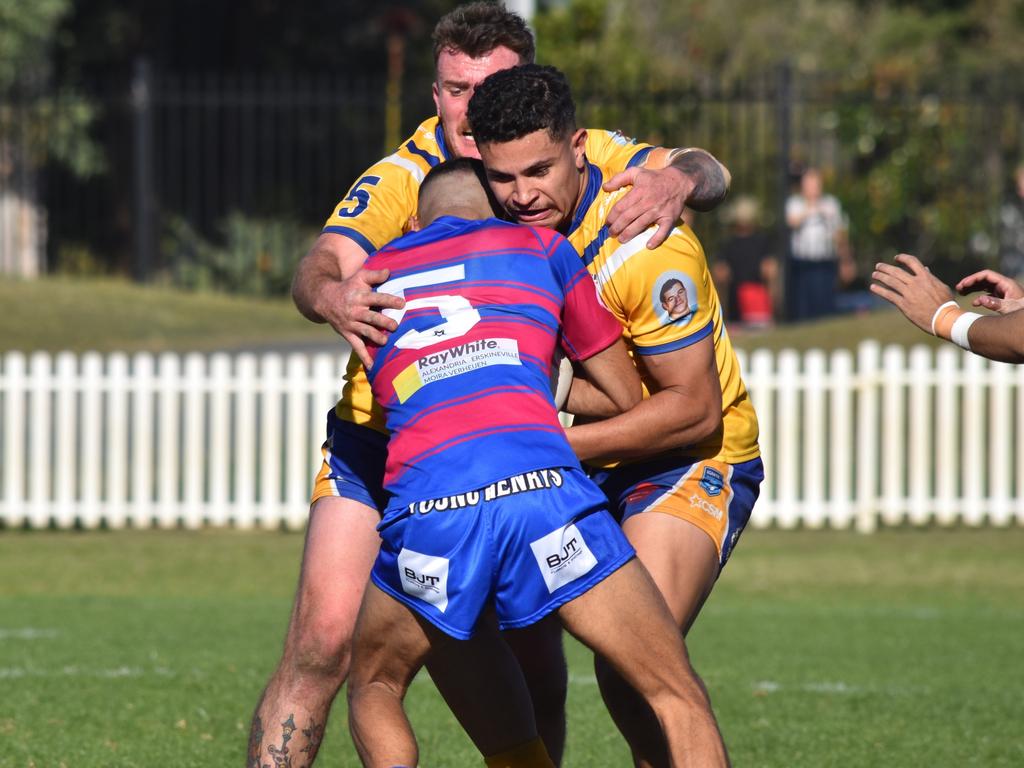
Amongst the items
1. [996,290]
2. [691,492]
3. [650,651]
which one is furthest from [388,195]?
[996,290]

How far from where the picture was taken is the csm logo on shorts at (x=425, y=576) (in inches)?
152

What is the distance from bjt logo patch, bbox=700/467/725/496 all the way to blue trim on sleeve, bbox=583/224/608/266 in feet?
2.32

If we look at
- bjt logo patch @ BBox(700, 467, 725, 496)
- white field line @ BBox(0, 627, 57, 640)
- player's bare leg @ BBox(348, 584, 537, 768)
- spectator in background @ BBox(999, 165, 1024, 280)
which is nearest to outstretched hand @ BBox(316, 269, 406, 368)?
player's bare leg @ BBox(348, 584, 537, 768)

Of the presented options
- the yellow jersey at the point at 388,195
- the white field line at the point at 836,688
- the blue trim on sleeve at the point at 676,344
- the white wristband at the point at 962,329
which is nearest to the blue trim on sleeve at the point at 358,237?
the yellow jersey at the point at 388,195

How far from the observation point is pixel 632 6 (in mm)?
36562

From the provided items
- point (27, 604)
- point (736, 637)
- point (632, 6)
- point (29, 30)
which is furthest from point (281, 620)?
point (632, 6)

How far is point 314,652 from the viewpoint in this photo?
4707 millimetres

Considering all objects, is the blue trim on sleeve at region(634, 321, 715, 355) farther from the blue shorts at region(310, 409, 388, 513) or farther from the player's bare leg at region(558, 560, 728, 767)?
the blue shorts at region(310, 409, 388, 513)

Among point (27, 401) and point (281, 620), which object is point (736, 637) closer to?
point (281, 620)

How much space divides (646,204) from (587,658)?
4.69m

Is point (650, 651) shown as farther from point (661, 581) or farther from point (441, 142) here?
point (441, 142)

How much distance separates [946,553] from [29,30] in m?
18.8

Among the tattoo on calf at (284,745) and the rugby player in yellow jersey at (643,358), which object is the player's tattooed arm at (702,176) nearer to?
the rugby player in yellow jersey at (643,358)

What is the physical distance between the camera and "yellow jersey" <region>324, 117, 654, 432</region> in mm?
4680
